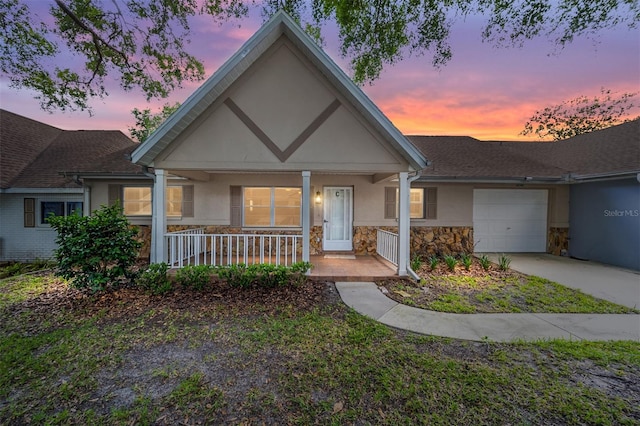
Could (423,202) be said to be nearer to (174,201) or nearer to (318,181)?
(318,181)

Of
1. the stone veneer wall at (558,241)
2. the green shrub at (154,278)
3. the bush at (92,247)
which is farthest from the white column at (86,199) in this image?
the stone veneer wall at (558,241)

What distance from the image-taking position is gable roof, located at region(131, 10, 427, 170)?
6062 mm

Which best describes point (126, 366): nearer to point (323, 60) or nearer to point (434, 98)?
point (323, 60)

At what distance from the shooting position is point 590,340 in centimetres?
405

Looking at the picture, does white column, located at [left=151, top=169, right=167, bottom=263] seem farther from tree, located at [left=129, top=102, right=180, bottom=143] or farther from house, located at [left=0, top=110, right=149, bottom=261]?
tree, located at [left=129, top=102, right=180, bottom=143]

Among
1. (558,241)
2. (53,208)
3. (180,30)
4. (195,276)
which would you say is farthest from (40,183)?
(558,241)

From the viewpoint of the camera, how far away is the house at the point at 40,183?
9352 mm

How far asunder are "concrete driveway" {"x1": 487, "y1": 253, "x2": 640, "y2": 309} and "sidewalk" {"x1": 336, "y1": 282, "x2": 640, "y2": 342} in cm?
135

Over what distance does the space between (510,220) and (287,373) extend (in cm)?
1032

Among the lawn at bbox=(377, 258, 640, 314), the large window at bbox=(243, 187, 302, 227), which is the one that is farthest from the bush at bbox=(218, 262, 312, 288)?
the large window at bbox=(243, 187, 302, 227)

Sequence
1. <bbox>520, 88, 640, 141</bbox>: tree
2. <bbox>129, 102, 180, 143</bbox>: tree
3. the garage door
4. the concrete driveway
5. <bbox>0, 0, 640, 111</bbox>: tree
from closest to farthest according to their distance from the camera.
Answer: the concrete driveway < <bbox>0, 0, 640, 111</bbox>: tree < the garage door < <bbox>129, 102, 180, 143</bbox>: tree < <bbox>520, 88, 640, 141</bbox>: tree

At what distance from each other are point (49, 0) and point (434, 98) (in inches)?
485

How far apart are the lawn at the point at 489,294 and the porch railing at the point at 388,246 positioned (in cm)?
81

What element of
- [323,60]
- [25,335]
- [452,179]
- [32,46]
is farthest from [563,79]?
[32,46]
